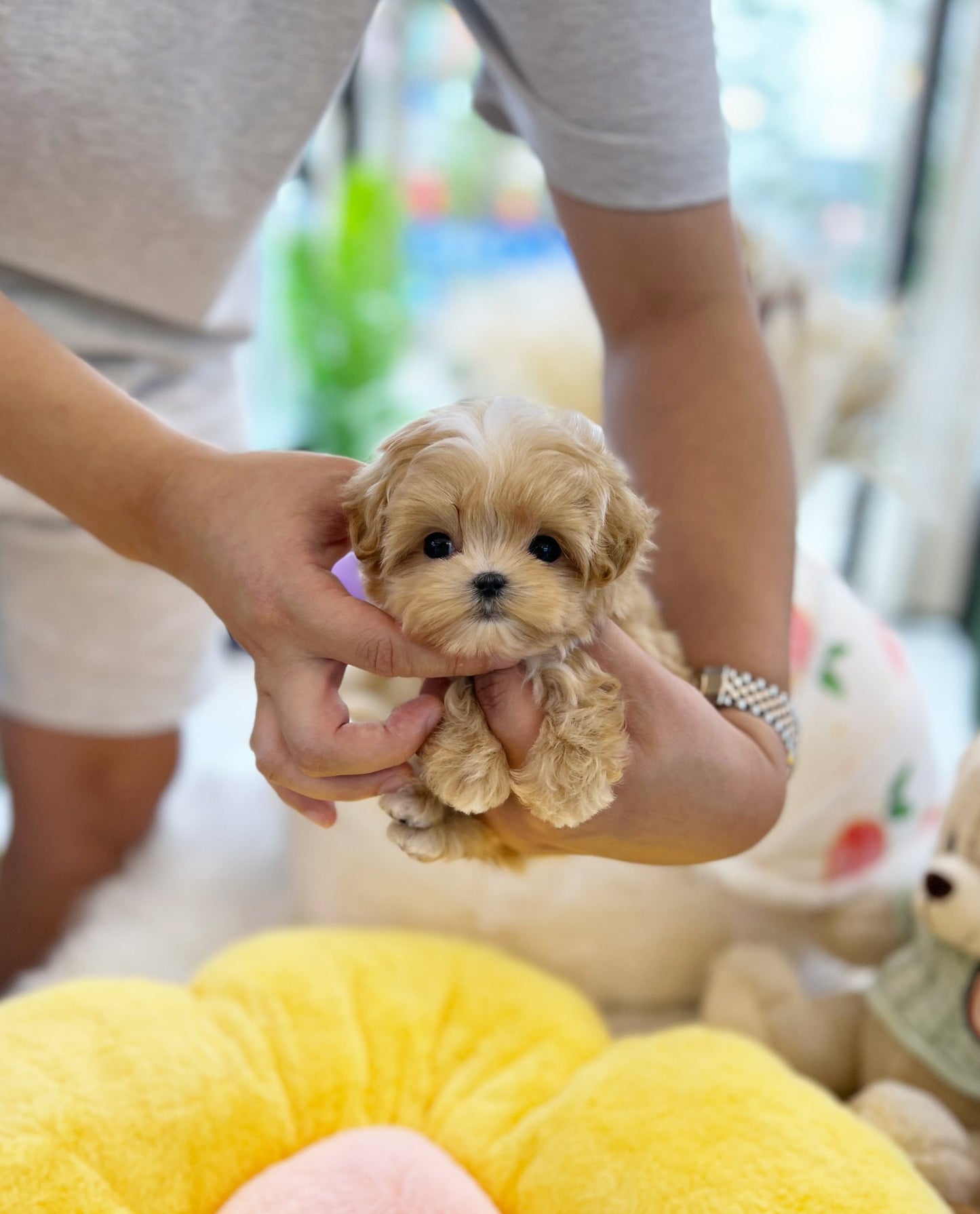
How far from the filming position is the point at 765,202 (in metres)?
3.06

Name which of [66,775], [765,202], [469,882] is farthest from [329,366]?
[469,882]

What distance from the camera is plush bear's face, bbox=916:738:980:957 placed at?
1.03 metres

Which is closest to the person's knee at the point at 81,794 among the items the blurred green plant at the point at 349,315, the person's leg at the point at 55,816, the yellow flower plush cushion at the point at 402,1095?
the person's leg at the point at 55,816

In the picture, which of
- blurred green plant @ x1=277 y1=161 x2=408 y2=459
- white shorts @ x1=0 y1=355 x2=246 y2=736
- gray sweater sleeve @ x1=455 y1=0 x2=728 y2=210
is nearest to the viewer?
gray sweater sleeve @ x1=455 y1=0 x2=728 y2=210

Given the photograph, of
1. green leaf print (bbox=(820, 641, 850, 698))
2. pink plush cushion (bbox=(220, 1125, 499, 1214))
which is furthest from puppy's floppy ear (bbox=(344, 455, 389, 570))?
green leaf print (bbox=(820, 641, 850, 698))

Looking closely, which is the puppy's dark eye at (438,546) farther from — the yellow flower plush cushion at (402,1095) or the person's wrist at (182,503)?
the yellow flower plush cushion at (402,1095)

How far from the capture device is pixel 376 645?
2.08 feet

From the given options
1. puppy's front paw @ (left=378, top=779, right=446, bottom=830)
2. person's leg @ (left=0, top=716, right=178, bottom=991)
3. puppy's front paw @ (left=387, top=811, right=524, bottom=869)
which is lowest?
person's leg @ (left=0, top=716, right=178, bottom=991)

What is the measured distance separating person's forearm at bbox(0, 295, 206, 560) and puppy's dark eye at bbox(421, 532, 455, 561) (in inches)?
8.1

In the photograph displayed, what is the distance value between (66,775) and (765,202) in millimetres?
2532

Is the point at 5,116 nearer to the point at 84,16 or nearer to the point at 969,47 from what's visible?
the point at 84,16

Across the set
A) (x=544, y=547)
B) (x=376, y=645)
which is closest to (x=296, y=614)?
(x=376, y=645)

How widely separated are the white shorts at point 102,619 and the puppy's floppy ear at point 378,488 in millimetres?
629

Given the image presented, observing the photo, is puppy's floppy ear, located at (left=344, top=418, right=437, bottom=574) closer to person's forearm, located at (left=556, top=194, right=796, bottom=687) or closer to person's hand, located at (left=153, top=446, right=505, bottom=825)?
person's hand, located at (left=153, top=446, right=505, bottom=825)
